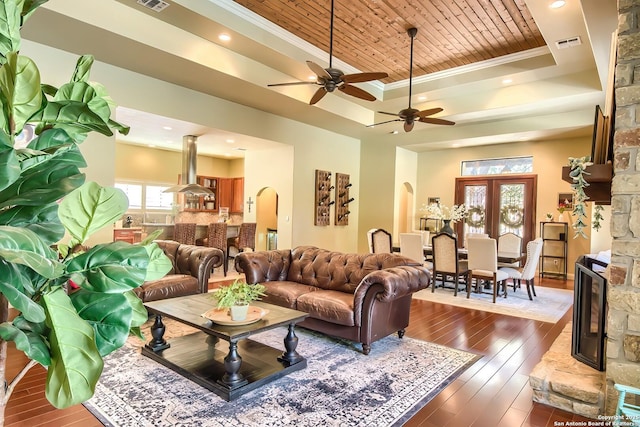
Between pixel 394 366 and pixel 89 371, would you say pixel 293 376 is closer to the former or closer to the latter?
pixel 394 366

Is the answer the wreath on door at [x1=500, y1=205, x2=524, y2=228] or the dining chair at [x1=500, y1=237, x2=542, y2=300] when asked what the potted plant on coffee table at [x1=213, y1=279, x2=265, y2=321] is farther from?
the wreath on door at [x1=500, y1=205, x2=524, y2=228]

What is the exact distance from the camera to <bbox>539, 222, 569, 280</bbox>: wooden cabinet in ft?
25.8

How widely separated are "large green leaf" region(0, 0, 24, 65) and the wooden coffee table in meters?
2.19

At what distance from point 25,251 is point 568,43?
19.3 ft

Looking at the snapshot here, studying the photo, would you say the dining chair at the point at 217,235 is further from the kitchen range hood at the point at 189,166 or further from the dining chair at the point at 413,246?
the dining chair at the point at 413,246

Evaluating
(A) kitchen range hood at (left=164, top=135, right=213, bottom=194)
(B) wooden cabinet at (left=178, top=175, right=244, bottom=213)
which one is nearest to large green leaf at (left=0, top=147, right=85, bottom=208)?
(A) kitchen range hood at (left=164, top=135, right=213, bottom=194)

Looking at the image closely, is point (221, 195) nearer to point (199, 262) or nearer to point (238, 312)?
point (199, 262)

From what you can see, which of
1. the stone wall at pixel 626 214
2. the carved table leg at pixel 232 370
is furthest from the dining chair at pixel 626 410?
the carved table leg at pixel 232 370

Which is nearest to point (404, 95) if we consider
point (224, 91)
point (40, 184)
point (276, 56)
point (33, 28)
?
point (276, 56)

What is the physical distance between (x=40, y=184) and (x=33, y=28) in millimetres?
4364

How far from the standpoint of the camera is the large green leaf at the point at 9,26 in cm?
72

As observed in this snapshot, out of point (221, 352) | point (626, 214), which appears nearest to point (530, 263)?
point (626, 214)

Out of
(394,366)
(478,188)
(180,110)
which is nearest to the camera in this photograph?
(394,366)

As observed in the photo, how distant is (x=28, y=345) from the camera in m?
0.66
